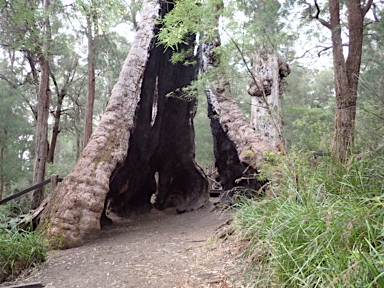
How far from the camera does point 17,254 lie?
3898mm

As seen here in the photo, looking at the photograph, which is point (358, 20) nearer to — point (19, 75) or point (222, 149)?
point (222, 149)

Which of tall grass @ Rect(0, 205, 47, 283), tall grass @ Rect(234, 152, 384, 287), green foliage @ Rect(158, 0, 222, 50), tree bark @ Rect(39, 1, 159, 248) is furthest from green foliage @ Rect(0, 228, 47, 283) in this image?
green foliage @ Rect(158, 0, 222, 50)

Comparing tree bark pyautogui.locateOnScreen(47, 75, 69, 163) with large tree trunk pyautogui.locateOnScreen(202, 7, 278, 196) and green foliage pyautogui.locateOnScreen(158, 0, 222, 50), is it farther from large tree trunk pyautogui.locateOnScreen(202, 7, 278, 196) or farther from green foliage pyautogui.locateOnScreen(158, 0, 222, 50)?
green foliage pyautogui.locateOnScreen(158, 0, 222, 50)

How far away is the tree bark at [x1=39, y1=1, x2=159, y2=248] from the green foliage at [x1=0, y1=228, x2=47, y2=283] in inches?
21.3

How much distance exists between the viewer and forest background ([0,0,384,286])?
14.7ft

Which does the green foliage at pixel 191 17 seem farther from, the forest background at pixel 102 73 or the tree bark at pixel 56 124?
the tree bark at pixel 56 124

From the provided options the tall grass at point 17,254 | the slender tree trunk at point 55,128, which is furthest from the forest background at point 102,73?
the tall grass at point 17,254

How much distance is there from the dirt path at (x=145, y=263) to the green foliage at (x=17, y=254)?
0.18 m

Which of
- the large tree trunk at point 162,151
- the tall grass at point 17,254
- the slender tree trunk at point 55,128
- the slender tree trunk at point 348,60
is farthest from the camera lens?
the slender tree trunk at point 55,128

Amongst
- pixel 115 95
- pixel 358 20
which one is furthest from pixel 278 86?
pixel 115 95

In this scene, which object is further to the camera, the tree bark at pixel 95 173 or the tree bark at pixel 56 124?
the tree bark at pixel 56 124

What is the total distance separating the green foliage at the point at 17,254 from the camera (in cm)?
378

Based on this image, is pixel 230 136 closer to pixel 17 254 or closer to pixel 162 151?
pixel 162 151

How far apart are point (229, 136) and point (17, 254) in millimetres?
4384
